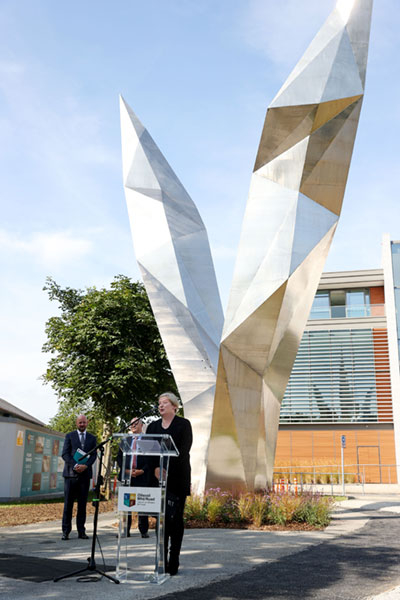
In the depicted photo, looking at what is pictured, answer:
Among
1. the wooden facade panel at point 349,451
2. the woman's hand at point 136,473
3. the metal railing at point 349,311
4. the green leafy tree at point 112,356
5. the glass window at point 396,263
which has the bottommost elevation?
the woman's hand at point 136,473

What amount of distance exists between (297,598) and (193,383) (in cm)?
741

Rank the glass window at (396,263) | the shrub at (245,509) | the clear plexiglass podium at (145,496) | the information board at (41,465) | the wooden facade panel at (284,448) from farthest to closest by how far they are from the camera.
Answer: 1. the glass window at (396,263)
2. the wooden facade panel at (284,448)
3. the information board at (41,465)
4. the shrub at (245,509)
5. the clear plexiglass podium at (145,496)

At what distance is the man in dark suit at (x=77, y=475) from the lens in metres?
8.17

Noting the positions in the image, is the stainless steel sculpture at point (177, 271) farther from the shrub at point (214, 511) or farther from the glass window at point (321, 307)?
the glass window at point (321, 307)

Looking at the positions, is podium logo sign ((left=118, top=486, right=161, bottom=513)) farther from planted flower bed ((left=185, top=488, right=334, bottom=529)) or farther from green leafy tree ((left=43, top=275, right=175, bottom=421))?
green leafy tree ((left=43, top=275, right=175, bottom=421))

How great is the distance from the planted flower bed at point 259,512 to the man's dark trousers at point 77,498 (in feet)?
6.34

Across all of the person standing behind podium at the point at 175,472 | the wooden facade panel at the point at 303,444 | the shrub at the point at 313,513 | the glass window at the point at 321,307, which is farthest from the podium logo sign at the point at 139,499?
the glass window at the point at 321,307

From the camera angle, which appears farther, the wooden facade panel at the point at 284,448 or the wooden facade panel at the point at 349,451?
the wooden facade panel at the point at 284,448

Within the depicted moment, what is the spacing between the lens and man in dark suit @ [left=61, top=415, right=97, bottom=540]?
8172 millimetres

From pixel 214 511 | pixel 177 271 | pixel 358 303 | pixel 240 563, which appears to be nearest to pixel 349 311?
pixel 358 303

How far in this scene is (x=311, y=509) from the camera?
953 centimetres

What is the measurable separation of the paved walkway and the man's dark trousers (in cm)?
32

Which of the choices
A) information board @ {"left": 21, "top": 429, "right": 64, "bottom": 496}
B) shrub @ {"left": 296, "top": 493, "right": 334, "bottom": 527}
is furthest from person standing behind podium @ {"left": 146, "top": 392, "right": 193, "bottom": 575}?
information board @ {"left": 21, "top": 429, "right": 64, "bottom": 496}

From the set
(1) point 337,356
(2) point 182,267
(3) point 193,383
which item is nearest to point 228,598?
(3) point 193,383
